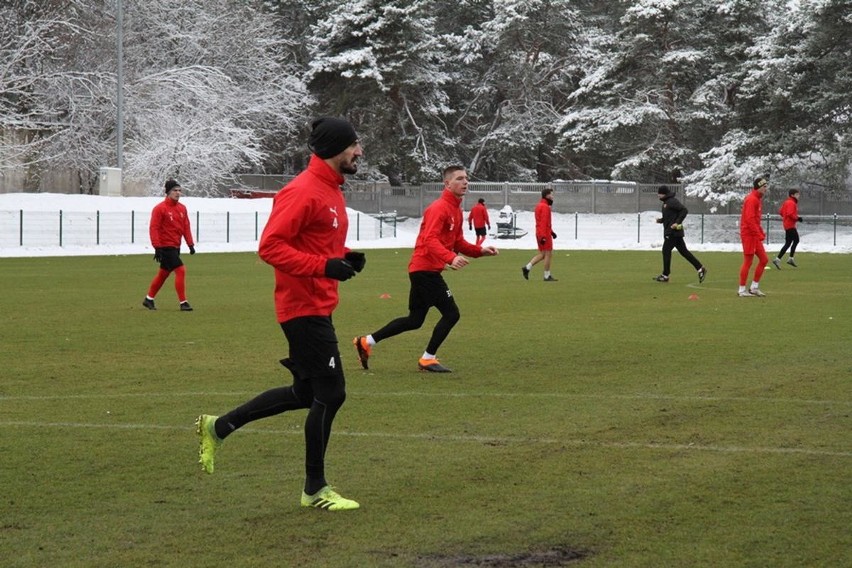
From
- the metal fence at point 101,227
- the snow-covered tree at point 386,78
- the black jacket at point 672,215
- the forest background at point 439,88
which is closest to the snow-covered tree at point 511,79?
the forest background at point 439,88

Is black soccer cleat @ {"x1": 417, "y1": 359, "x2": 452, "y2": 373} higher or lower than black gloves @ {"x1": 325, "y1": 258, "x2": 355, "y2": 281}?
lower

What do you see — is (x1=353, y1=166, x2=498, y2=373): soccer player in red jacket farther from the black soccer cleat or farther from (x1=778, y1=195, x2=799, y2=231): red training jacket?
(x1=778, y1=195, x2=799, y2=231): red training jacket

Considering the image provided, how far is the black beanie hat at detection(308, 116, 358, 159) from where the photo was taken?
22.3ft

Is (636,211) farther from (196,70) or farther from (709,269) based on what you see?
(709,269)

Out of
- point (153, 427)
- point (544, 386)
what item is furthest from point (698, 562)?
point (544, 386)

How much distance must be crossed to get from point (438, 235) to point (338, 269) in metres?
5.75

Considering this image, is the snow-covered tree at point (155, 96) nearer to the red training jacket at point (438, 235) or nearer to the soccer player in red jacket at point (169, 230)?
the soccer player in red jacket at point (169, 230)

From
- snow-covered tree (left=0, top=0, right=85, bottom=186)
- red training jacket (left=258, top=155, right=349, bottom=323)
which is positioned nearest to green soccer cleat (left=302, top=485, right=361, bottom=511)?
red training jacket (left=258, top=155, right=349, bottom=323)

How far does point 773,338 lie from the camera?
Result: 15.3m

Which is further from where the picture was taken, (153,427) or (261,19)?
(261,19)

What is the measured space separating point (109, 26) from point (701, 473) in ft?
169

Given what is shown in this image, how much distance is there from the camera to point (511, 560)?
5.74 m

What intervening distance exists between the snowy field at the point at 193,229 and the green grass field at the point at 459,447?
87.8 feet

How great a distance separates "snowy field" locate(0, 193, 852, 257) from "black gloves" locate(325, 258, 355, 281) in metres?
35.8
